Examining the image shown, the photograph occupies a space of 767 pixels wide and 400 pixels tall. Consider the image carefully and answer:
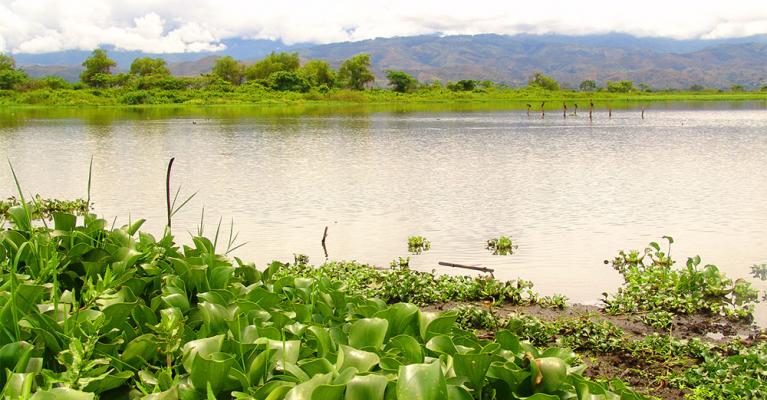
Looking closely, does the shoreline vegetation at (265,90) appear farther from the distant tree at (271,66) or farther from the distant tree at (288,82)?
the distant tree at (271,66)

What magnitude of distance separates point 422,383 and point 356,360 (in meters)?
0.37

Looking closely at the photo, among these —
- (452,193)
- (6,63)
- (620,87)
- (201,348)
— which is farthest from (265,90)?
(201,348)

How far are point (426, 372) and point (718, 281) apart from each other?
7065mm

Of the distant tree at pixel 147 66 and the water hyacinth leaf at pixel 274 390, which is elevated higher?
the distant tree at pixel 147 66

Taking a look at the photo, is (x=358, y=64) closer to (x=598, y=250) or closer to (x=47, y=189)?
(x=47, y=189)

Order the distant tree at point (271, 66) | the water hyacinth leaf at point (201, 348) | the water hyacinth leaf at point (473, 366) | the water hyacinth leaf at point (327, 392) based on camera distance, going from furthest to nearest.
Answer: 1. the distant tree at point (271, 66)
2. the water hyacinth leaf at point (201, 348)
3. the water hyacinth leaf at point (473, 366)
4. the water hyacinth leaf at point (327, 392)

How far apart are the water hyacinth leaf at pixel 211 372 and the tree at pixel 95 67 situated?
391ft

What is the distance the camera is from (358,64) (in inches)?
4843

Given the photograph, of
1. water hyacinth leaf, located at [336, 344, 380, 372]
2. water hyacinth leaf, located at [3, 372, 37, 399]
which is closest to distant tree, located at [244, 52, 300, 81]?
water hyacinth leaf, located at [336, 344, 380, 372]

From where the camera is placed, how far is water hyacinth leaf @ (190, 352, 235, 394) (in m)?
2.13

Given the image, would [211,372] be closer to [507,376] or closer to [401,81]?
[507,376]

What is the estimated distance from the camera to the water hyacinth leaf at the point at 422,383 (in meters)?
1.90

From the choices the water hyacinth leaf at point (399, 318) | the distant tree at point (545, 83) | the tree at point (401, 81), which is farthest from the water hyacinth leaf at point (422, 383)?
the distant tree at point (545, 83)

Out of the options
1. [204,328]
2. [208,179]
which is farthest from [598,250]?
[208,179]
